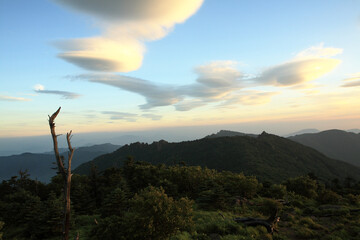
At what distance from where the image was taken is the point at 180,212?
15.5m

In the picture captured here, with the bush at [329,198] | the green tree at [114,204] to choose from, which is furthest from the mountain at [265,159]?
the green tree at [114,204]

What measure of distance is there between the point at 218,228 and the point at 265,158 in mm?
154555

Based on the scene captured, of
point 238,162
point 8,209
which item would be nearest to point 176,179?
point 8,209

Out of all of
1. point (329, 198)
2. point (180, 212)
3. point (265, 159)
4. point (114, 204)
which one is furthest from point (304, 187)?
point (265, 159)

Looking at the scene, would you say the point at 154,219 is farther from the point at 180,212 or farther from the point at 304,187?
the point at 304,187

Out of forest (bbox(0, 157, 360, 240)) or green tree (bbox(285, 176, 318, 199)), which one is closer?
forest (bbox(0, 157, 360, 240))

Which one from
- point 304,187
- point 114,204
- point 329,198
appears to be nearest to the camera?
point 114,204

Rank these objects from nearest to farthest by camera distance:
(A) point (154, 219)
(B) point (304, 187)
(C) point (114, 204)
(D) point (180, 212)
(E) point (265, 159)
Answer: (A) point (154, 219), (D) point (180, 212), (C) point (114, 204), (B) point (304, 187), (E) point (265, 159)

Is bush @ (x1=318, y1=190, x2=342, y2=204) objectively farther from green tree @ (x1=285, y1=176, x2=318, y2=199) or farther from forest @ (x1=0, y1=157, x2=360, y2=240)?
green tree @ (x1=285, y1=176, x2=318, y2=199)

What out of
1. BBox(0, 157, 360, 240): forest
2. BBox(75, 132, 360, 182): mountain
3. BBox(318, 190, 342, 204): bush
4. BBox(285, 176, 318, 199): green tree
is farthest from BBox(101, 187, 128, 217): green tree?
BBox(75, 132, 360, 182): mountain

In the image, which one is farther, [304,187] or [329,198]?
[304,187]

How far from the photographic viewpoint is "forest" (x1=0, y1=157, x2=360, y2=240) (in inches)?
610

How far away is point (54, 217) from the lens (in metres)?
27.9

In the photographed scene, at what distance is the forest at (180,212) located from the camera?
50.8ft
